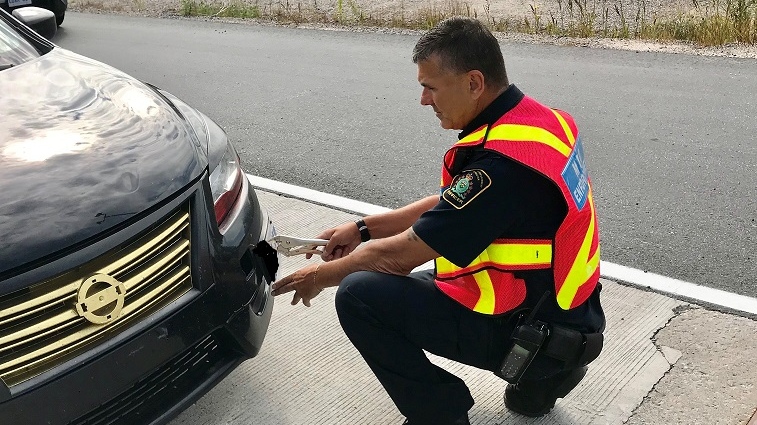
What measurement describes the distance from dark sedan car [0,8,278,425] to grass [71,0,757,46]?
25.7ft

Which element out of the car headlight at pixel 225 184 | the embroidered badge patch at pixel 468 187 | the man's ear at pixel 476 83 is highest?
the man's ear at pixel 476 83

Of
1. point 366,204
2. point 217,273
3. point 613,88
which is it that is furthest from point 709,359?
point 613,88

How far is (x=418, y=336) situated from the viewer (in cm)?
276

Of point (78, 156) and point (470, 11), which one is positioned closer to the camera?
point (78, 156)

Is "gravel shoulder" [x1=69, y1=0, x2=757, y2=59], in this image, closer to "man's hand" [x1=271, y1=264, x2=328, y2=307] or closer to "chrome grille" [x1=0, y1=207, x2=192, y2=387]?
"man's hand" [x1=271, y1=264, x2=328, y2=307]

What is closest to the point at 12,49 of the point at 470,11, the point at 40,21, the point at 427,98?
the point at 40,21

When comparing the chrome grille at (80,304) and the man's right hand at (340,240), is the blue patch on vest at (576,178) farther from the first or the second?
the chrome grille at (80,304)

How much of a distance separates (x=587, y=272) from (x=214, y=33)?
32.7 feet

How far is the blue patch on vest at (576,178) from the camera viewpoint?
2.53 metres

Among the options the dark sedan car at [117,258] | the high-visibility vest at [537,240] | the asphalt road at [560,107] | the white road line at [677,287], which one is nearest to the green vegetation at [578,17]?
the asphalt road at [560,107]

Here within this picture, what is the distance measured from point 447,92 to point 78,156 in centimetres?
112

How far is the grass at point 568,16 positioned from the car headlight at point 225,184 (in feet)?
24.8

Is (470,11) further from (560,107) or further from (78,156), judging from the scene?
(78,156)

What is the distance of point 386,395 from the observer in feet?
10.3
